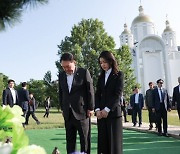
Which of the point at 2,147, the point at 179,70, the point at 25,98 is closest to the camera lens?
the point at 2,147

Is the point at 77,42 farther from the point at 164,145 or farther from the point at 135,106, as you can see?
the point at 164,145

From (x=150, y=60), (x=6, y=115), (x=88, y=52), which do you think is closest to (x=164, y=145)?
(x=6, y=115)

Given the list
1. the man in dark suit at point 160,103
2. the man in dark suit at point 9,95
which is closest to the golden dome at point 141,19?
the man in dark suit at point 160,103

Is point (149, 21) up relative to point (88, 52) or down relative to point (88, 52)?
up

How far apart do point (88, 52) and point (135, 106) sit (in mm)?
24067

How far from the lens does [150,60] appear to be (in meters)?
56.4

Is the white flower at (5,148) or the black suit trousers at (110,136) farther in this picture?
the black suit trousers at (110,136)

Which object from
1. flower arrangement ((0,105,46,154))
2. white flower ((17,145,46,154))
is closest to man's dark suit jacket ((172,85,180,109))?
flower arrangement ((0,105,46,154))

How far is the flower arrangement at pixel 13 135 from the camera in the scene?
24.3 inches

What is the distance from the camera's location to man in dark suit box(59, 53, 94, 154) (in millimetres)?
4051

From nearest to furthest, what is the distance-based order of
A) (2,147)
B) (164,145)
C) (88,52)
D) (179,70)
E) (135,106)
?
(2,147) < (164,145) < (135,106) < (88,52) < (179,70)

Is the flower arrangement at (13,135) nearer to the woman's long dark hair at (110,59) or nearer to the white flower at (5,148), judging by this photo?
the white flower at (5,148)

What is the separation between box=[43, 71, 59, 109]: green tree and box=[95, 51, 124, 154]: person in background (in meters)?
31.4

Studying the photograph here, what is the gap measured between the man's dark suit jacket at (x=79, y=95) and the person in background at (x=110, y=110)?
190 mm
